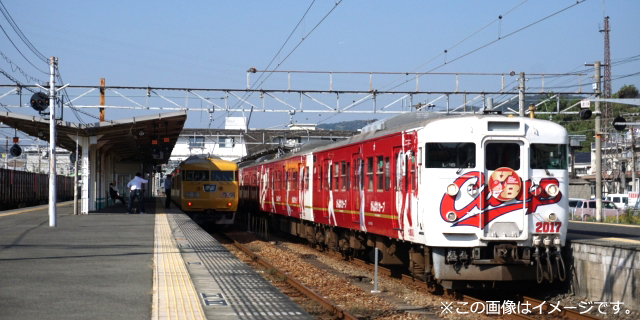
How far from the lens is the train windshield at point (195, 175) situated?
2722 centimetres

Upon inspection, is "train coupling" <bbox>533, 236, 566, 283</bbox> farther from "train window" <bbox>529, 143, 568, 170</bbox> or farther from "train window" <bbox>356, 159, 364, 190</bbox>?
"train window" <bbox>356, 159, 364, 190</bbox>

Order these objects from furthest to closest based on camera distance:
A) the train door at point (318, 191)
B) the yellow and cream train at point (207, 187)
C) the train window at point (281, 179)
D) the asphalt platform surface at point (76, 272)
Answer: the yellow and cream train at point (207, 187) → the train window at point (281, 179) → the train door at point (318, 191) → the asphalt platform surface at point (76, 272)

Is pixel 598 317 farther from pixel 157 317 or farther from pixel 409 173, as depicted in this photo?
pixel 157 317

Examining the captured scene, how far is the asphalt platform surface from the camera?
7746 millimetres

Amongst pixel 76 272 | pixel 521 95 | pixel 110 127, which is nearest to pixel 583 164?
pixel 521 95

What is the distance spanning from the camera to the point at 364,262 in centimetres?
1639

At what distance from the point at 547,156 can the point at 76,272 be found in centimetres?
716

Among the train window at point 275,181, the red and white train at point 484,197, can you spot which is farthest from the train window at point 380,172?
the train window at point 275,181

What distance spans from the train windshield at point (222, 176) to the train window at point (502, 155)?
17644mm

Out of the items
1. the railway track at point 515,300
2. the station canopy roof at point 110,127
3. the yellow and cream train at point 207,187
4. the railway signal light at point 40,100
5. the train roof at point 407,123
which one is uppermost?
the railway signal light at point 40,100

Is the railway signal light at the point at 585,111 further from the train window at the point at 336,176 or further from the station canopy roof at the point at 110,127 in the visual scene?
the station canopy roof at the point at 110,127

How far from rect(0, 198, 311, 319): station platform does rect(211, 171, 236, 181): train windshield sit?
9.76 meters

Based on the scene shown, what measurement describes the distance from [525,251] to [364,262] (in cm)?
618

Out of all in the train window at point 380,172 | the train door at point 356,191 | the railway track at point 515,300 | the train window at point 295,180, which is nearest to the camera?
the railway track at point 515,300
